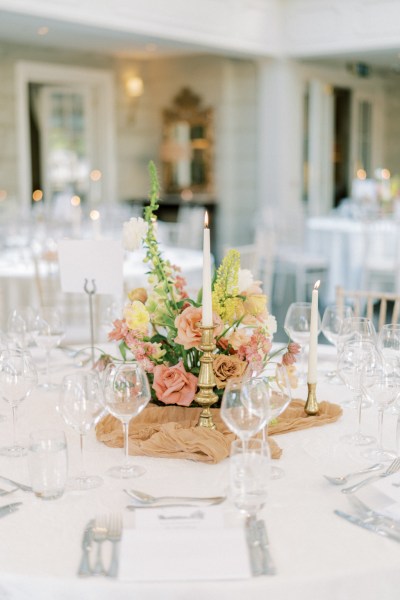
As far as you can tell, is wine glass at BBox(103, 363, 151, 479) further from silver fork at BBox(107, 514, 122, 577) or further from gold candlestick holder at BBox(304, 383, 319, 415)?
gold candlestick holder at BBox(304, 383, 319, 415)

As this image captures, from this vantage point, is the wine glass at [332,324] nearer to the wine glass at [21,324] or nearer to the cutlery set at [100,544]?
the wine glass at [21,324]

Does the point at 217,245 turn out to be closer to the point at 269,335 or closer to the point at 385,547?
the point at 269,335

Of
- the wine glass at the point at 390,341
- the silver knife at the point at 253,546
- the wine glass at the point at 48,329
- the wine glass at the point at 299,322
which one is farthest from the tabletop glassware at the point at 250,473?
the wine glass at the point at 48,329

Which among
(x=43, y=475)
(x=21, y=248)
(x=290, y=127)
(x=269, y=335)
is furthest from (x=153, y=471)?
(x=290, y=127)

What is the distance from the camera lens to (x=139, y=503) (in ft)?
5.10

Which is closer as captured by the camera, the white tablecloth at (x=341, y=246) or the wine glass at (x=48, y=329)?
the wine glass at (x=48, y=329)

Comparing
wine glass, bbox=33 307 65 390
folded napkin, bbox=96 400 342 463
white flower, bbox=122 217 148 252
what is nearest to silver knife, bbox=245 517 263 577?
folded napkin, bbox=96 400 342 463

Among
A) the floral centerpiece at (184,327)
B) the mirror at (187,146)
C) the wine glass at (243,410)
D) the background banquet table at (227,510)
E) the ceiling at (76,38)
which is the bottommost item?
the background banquet table at (227,510)

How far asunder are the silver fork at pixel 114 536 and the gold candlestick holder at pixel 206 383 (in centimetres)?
44

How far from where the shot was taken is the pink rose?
1900 millimetres

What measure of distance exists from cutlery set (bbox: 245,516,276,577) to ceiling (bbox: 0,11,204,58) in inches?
256

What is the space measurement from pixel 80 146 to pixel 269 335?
934 centimetres

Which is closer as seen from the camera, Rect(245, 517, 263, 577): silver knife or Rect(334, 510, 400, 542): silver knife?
Rect(245, 517, 263, 577): silver knife

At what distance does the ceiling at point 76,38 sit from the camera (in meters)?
7.55
